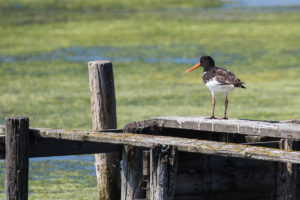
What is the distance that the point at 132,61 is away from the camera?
69.2ft

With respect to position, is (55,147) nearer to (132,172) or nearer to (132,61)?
(132,172)

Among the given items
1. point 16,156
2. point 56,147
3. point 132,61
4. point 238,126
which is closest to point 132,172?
point 56,147

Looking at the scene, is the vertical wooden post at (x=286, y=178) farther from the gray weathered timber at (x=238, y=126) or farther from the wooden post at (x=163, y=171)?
the wooden post at (x=163, y=171)

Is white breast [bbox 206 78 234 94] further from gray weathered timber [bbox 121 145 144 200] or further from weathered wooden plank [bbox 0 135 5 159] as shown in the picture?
weathered wooden plank [bbox 0 135 5 159]

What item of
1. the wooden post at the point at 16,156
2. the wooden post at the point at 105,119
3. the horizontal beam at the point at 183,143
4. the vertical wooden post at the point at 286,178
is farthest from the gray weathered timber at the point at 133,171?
the wooden post at the point at 105,119

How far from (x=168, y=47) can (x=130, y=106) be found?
8846mm

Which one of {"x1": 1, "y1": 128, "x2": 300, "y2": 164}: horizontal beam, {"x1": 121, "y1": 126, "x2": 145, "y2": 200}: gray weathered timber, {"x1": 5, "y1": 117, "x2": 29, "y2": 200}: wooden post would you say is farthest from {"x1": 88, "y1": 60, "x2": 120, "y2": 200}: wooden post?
{"x1": 5, "y1": 117, "x2": 29, "y2": 200}: wooden post

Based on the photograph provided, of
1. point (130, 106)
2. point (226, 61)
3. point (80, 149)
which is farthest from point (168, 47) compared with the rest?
point (80, 149)

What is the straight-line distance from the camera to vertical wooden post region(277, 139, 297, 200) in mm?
7020

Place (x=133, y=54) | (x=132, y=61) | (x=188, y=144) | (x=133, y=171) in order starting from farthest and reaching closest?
1. (x=133, y=54)
2. (x=132, y=61)
3. (x=133, y=171)
4. (x=188, y=144)

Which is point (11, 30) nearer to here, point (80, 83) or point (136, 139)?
point (80, 83)

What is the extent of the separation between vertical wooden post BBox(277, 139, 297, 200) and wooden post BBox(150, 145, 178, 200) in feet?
4.61

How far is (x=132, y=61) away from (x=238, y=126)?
45.1ft

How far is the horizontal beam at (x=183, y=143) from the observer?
5643 mm
